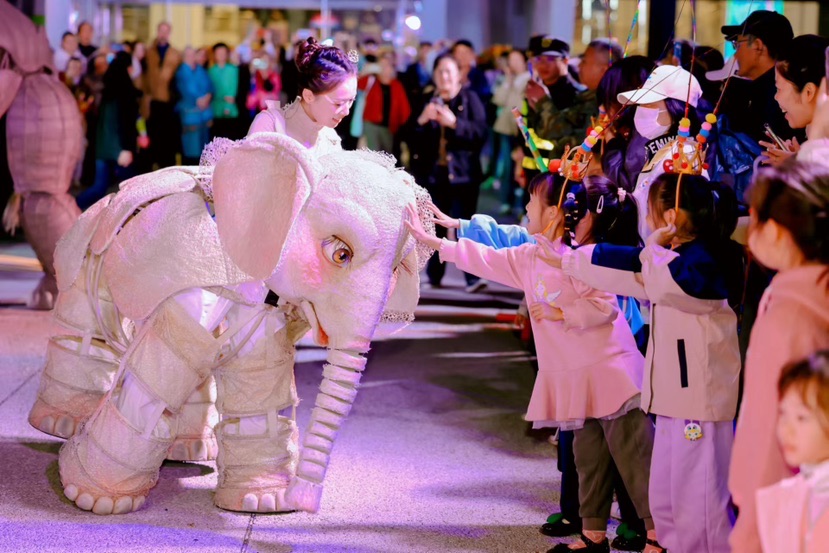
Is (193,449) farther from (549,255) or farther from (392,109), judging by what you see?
(392,109)

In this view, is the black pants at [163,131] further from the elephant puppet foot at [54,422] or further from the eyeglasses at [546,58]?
the elephant puppet foot at [54,422]

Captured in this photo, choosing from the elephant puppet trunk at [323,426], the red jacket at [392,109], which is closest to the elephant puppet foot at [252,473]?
the elephant puppet trunk at [323,426]

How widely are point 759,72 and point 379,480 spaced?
2.23 m

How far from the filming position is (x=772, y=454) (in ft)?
8.52

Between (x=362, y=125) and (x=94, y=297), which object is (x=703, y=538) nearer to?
(x=94, y=297)

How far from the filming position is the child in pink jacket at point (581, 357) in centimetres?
363

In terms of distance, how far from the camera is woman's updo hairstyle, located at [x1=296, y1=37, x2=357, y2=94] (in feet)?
13.8

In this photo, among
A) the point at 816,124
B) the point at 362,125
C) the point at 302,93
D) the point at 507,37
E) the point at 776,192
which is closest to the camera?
the point at 776,192

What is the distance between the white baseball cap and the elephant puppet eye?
137cm

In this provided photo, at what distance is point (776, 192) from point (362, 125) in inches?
355

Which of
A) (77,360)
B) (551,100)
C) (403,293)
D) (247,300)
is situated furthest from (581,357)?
(551,100)

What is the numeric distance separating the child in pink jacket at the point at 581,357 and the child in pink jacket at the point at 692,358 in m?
0.23

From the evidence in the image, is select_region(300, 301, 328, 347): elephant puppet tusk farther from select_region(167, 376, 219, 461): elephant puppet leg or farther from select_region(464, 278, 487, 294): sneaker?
select_region(464, 278, 487, 294): sneaker

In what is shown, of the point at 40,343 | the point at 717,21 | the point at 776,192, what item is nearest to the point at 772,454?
the point at 776,192
